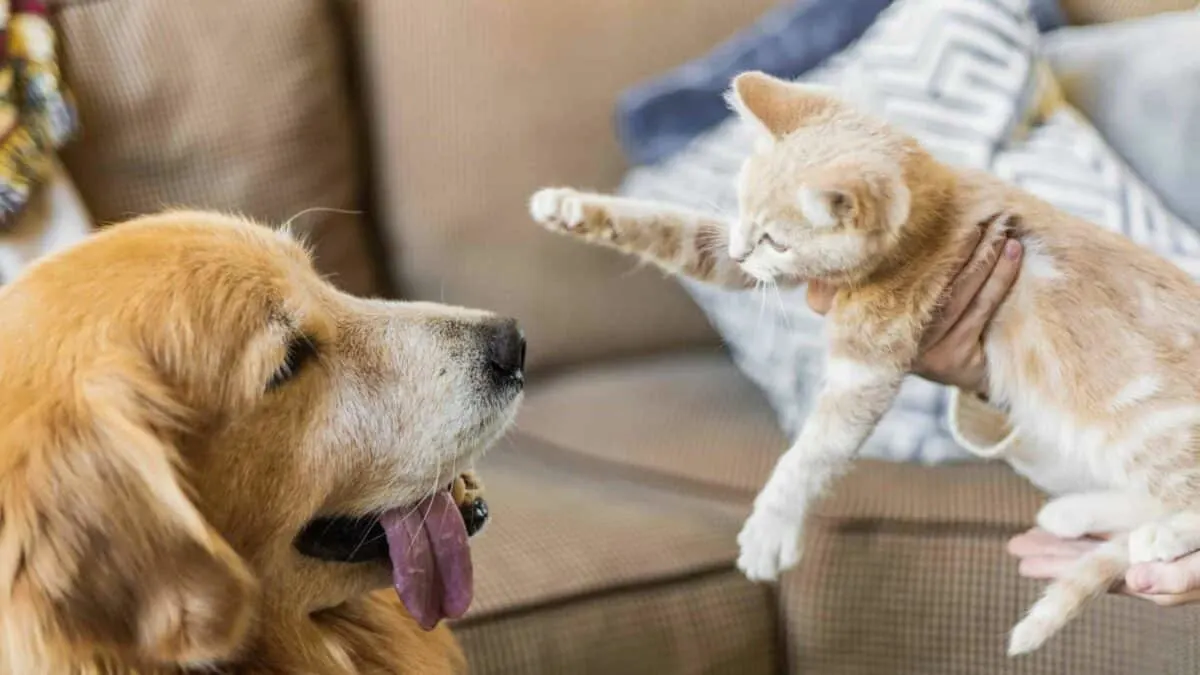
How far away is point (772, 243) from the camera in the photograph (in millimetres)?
1221

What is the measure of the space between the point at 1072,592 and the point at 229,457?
0.86 meters

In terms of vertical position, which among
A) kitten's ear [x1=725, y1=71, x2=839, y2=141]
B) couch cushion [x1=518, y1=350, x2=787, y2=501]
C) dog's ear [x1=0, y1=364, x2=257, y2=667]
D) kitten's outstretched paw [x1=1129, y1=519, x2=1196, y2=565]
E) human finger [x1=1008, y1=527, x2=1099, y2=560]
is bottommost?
couch cushion [x1=518, y1=350, x2=787, y2=501]

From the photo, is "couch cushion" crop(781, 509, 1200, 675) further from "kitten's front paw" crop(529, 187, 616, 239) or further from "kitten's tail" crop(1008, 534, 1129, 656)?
"kitten's front paw" crop(529, 187, 616, 239)

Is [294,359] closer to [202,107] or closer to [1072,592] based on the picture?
[1072,592]

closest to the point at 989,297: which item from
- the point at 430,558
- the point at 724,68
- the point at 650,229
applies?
the point at 650,229

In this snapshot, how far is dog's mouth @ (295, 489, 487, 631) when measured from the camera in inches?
39.2

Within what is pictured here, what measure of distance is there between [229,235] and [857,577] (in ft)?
2.93

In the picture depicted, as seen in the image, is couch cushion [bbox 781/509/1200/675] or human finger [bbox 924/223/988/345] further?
couch cushion [bbox 781/509/1200/675]

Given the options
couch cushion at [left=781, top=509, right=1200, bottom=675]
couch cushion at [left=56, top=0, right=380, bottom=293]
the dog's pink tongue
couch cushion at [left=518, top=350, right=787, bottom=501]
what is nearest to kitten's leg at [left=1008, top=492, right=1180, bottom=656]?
couch cushion at [left=781, top=509, right=1200, bottom=675]

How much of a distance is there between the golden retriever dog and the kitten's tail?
59 centimetres

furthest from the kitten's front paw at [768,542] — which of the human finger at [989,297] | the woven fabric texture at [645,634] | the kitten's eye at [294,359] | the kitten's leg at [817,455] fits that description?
the kitten's eye at [294,359]

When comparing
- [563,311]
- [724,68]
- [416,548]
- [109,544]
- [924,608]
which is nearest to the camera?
[109,544]

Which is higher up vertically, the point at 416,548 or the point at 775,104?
the point at 775,104

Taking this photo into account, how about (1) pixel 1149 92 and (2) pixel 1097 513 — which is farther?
(1) pixel 1149 92
